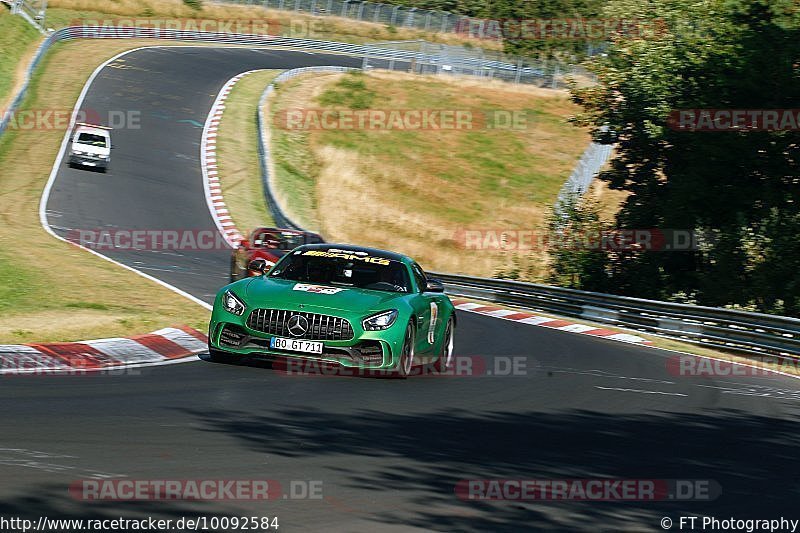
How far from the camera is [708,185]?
2884cm

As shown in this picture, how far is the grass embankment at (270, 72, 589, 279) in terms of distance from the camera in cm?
4297

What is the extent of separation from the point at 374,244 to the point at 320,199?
4.04m

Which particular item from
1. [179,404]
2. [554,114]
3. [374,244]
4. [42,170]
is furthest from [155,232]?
[554,114]

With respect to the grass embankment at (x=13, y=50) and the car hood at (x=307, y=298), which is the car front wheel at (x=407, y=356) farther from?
the grass embankment at (x=13, y=50)

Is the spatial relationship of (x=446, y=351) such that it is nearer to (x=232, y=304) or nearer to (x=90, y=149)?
(x=232, y=304)

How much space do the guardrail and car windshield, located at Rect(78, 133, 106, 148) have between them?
1418 centimetres

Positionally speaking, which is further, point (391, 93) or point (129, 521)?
point (391, 93)

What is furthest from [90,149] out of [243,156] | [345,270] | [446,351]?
[345,270]

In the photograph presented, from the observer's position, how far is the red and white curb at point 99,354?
11.1m

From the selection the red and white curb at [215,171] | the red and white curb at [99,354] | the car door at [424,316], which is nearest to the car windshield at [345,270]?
the car door at [424,316]

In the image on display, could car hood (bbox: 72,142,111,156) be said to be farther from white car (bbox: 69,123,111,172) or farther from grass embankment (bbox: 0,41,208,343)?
grass embankment (bbox: 0,41,208,343)

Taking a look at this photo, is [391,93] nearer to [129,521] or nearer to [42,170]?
[42,170]

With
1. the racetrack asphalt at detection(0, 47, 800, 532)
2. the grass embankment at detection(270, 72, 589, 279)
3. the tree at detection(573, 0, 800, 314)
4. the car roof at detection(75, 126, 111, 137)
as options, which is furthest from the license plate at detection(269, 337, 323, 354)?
the car roof at detection(75, 126, 111, 137)

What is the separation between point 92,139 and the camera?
39.2 metres
